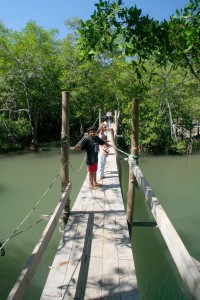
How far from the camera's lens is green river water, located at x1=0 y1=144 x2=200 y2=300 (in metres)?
5.83

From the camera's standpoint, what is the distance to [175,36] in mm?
3256

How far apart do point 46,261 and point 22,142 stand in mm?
16787

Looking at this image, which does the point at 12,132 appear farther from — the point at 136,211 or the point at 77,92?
the point at 136,211

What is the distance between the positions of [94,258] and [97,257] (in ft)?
0.15

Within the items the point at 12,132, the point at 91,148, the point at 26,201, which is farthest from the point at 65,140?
the point at 12,132

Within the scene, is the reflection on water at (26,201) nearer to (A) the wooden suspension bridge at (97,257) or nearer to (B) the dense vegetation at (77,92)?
(A) the wooden suspension bridge at (97,257)

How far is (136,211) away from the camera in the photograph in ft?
32.0

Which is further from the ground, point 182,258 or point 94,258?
point 182,258

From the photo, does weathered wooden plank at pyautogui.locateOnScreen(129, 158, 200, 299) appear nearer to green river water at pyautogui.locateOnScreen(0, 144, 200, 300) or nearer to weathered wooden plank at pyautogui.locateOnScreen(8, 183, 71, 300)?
weathered wooden plank at pyautogui.locateOnScreen(8, 183, 71, 300)

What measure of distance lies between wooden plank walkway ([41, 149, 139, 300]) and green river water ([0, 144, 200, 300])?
1597 millimetres

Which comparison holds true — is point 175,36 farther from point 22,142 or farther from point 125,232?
point 22,142

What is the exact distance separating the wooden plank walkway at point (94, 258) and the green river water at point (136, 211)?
5.24ft

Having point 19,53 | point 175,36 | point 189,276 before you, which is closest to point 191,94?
point 19,53

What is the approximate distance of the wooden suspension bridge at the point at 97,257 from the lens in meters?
2.45
